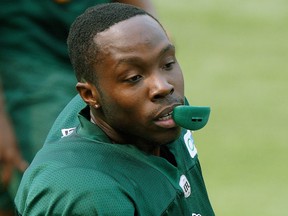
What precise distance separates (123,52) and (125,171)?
36 cm

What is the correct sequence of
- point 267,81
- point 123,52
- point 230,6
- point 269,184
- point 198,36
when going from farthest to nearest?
point 230,6
point 198,36
point 267,81
point 269,184
point 123,52

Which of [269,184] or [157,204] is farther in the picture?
[269,184]

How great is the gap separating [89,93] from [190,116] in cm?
32

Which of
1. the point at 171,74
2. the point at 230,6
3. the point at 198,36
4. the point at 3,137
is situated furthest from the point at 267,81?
the point at 171,74

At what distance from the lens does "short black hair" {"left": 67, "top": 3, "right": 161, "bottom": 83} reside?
11.5ft

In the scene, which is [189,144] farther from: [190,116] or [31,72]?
[31,72]

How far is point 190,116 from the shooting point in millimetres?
3473

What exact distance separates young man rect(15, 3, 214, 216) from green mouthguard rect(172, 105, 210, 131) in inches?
1.0

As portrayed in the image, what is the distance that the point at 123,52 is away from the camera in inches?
135

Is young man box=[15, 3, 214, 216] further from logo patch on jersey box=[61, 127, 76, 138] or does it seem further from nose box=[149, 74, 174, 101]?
logo patch on jersey box=[61, 127, 76, 138]

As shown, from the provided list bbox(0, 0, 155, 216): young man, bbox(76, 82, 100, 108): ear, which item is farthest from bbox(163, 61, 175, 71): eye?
bbox(0, 0, 155, 216): young man

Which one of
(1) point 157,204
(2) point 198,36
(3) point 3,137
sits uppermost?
(1) point 157,204

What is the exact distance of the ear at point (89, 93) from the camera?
353 cm

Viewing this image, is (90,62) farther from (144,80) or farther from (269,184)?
(269,184)
